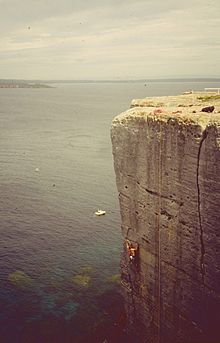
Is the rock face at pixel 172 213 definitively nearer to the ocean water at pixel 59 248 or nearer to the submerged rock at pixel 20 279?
the ocean water at pixel 59 248

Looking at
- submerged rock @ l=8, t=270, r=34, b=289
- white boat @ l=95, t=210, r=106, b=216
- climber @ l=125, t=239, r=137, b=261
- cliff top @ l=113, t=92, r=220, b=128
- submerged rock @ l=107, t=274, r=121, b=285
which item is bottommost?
submerged rock @ l=107, t=274, r=121, b=285

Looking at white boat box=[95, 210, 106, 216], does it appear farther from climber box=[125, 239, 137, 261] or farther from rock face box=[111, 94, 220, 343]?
climber box=[125, 239, 137, 261]

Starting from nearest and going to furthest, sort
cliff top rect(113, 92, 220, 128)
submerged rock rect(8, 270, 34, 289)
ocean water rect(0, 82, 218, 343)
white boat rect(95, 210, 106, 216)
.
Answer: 1. cliff top rect(113, 92, 220, 128)
2. ocean water rect(0, 82, 218, 343)
3. submerged rock rect(8, 270, 34, 289)
4. white boat rect(95, 210, 106, 216)

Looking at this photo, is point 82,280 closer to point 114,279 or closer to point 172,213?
point 114,279

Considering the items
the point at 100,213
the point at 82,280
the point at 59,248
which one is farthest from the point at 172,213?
the point at 100,213

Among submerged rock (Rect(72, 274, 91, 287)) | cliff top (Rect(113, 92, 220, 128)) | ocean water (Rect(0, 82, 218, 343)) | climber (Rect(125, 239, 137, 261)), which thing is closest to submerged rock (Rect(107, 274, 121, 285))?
ocean water (Rect(0, 82, 218, 343))

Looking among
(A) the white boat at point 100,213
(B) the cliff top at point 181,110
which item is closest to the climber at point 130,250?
(B) the cliff top at point 181,110

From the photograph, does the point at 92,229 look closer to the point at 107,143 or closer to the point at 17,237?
the point at 17,237
